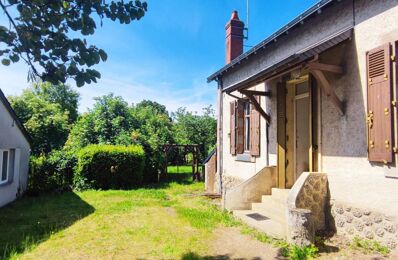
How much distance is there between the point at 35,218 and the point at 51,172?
5.05 meters

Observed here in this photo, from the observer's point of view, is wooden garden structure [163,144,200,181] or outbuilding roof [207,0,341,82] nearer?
outbuilding roof [207,0,341,82]

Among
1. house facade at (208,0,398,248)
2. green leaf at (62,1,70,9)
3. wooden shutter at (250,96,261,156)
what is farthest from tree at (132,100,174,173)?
green leaf at (62,1,70,9)

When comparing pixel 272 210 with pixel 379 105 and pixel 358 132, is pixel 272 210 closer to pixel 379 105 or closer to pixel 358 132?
pixel 358 132

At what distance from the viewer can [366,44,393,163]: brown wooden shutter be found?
4598 mm

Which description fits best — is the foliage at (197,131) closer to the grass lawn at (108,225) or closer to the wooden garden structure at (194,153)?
the wooden garden structure at (194,153)

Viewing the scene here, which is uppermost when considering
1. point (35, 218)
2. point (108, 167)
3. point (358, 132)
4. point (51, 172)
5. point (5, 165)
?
point (358, 132)

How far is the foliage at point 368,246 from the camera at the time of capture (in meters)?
4.64

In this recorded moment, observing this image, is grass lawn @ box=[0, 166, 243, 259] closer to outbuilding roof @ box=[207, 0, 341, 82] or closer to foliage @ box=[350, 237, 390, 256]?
foliage @ box=[350, 237, 390, 256]

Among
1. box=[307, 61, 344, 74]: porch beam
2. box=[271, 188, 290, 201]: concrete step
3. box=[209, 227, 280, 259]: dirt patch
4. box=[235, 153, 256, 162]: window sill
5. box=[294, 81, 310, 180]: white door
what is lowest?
box=[209, 227, 280, 259]: dirt patch

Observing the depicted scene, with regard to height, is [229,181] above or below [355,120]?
below

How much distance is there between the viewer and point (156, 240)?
229 inches

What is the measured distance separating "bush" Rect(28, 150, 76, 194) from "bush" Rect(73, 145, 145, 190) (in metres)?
0.39

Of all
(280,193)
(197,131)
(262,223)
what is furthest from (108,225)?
(197,131)

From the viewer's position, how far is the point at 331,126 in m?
5.85
